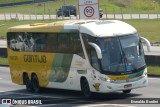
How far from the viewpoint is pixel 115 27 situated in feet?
75.6

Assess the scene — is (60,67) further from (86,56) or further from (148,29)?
(148,29)

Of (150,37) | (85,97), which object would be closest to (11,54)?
(85,97)

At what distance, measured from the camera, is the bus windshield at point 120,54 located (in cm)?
2233

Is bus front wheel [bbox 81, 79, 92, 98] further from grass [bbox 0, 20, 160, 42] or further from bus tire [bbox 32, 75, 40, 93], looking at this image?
grass [bbox 0, 20, 160, 42]

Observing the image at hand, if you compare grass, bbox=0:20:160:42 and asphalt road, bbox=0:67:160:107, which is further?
grass, bbox=0:20:160:42

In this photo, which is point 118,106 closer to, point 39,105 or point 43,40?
point 39,105

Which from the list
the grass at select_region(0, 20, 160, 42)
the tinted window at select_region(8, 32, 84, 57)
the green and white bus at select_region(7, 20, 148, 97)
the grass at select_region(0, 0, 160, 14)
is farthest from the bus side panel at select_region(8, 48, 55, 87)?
the grass at select_region(0, 0, 160, 14)

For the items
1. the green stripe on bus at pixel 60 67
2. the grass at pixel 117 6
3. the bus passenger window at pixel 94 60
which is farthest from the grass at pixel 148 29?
the bus passenger window at pixel 94 60

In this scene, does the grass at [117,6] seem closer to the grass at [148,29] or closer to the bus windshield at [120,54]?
the grass at [148,29]

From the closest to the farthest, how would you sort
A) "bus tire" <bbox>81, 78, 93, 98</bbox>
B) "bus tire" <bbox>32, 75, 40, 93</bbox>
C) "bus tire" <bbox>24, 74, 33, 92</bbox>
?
"bus tire" <bbox>81, 78, 93, 98</bbox> → "bus tire" <bbox>32, 75, 40, 93</bbox> → "bus tire" <bbox>24, 74, 33, 92</bbox>

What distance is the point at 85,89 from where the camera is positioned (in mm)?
23359

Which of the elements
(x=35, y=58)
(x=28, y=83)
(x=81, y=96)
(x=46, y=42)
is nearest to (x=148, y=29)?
(x=28, y=83)

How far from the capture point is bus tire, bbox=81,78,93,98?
23.1 meters

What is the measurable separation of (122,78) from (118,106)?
2.12 m
